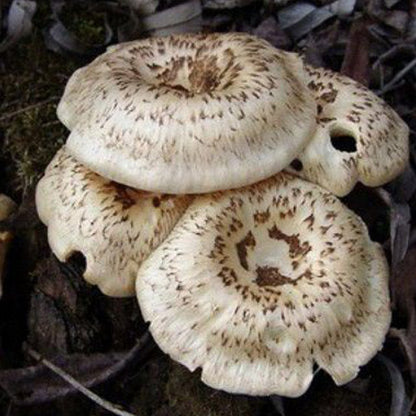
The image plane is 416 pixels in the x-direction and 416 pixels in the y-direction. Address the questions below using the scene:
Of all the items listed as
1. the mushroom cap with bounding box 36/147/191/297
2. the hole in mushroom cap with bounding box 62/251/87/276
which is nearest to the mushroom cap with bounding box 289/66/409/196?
the mushroom cap with bounding box 36/147/191/297

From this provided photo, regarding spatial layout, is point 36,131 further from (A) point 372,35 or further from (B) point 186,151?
(A) point 372,35

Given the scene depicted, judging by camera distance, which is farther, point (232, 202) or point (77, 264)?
point (77, 264)

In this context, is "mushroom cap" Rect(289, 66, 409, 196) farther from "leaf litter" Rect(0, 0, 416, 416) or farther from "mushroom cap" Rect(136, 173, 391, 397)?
"leaf litter" Rect(0, 0, 416, 416)

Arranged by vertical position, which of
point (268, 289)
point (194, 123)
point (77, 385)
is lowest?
point (77, 385)

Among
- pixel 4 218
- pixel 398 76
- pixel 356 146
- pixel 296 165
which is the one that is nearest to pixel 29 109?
pixel 4 218

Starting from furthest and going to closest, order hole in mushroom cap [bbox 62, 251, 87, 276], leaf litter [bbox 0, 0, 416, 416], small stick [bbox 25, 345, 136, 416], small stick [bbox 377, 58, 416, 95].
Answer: small stick [bbox 377, 58, 416, 95] → hole in mushroom cap [bbox 62, 251, 87, 276] → leaf litter [bbox 0, 0, 416, 416] → small stick [bbox 25, 345, 136, 416]

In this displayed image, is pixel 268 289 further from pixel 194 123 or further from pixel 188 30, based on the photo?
pixel 188 30
